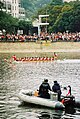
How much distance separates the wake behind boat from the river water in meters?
0.36

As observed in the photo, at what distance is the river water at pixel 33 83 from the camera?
34.8 metres

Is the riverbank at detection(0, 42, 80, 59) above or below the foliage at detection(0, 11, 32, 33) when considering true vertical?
below

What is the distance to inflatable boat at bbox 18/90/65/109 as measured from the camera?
35844 mm

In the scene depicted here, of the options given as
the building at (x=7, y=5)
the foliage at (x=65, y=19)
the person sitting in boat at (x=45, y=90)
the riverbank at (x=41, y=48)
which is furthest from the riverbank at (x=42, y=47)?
the person sitting in boat at (x=45, y=90)

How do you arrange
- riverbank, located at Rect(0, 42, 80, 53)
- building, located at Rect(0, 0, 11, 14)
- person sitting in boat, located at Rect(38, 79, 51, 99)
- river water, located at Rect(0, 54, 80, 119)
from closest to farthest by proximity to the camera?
river water, located at Rect(0, 54, 80, 119)
person sitting in boat, located at Rect(38, 79, 51, 99)
riverbank, located at Rect(0, 42, 80, 53)
building, located at Rect(0, 0, 11, 14)

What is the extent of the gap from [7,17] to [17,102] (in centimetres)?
9821

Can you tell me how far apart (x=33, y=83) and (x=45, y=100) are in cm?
1473

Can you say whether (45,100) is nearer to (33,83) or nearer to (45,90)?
(45,90)

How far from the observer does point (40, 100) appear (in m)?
37.0

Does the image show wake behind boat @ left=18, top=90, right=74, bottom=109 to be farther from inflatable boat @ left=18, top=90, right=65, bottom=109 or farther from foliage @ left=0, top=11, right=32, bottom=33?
foliage @ left=0, top=11, right=32, bottom=33

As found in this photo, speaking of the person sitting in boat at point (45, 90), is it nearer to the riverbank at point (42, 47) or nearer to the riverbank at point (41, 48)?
the riverbank at point (41, 48)

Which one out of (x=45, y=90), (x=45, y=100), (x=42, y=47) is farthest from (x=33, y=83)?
(x=42, y=47)

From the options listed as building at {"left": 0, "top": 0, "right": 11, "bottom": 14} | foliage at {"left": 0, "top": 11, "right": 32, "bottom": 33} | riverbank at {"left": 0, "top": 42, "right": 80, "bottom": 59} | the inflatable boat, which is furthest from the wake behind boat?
building at {"left": 0, "top": 0, "right": 11, "bottom": 14}

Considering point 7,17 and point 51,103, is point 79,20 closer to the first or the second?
point 7,17
